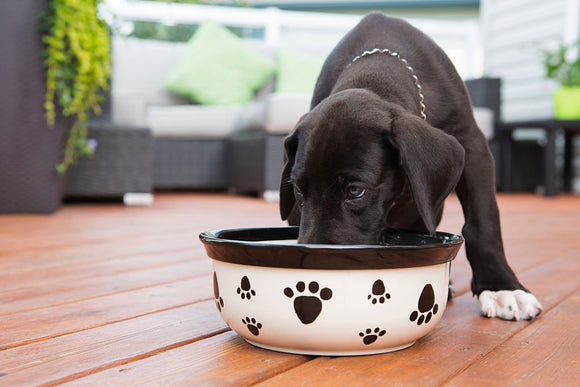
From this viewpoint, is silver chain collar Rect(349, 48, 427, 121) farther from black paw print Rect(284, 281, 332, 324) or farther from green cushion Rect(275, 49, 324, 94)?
green cushion Rect(275, 49, 324, 94)

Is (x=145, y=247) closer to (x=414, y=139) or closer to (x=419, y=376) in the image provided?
(x=414, y=139)

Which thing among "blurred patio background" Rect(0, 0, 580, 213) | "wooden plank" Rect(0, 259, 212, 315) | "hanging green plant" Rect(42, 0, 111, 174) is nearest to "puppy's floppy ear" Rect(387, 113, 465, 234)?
"wooden plank" Rect(0, 259, 212, 315)

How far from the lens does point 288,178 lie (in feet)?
4.85

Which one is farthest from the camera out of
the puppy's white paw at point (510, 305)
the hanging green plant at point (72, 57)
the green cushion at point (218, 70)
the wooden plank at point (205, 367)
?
the green cushion at point (218, 70)

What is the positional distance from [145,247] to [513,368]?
1561 mm

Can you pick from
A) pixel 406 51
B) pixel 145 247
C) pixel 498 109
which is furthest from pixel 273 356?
pixel 498 109

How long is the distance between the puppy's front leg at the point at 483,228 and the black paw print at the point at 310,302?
0.56 m

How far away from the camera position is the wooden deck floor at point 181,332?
96cm

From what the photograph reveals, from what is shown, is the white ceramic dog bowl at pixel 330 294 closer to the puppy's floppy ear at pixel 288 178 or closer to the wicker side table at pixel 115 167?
the puppy's floppy ear at pixel 288 178

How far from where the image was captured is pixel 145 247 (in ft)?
7.66

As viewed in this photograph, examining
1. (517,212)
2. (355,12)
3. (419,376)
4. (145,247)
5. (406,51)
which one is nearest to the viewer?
(419,376)

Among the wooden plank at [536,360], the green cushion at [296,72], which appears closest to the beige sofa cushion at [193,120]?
the green cushion at [296,72]

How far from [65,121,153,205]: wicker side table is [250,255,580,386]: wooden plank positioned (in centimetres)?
297

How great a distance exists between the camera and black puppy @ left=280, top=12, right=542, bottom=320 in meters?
1.23
